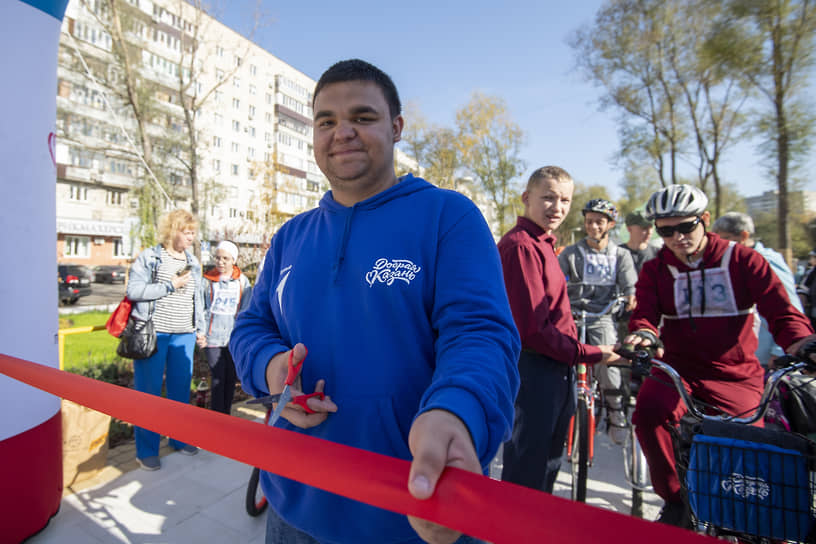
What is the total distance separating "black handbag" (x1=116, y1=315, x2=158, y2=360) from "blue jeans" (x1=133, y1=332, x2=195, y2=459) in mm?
132

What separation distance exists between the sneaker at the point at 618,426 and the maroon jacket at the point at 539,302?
252 centimetres

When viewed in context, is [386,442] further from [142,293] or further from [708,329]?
[142,293]

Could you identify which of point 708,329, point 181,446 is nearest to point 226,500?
point 181,446

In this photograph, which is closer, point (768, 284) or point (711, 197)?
point (768, 284)

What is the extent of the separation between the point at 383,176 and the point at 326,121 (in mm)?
247

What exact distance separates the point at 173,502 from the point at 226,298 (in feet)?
6.64

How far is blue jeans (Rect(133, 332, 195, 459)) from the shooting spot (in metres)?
4.02

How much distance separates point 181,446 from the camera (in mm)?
4418

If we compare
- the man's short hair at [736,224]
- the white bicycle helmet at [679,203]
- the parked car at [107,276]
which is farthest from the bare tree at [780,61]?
the parked car at [107,276]

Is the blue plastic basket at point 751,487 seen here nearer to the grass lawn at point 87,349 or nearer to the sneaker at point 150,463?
the sneaker at point 150,463

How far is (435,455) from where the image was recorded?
708mm

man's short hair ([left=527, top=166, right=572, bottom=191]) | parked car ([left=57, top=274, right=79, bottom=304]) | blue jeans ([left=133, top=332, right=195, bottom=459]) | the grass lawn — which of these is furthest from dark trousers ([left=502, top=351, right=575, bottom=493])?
Result: parked car ([left=57, top=274, right=79, bottom=304])

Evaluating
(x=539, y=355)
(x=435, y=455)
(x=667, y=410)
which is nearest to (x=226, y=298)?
(x=539, y=355)

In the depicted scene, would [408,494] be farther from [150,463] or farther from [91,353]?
[91,353]
